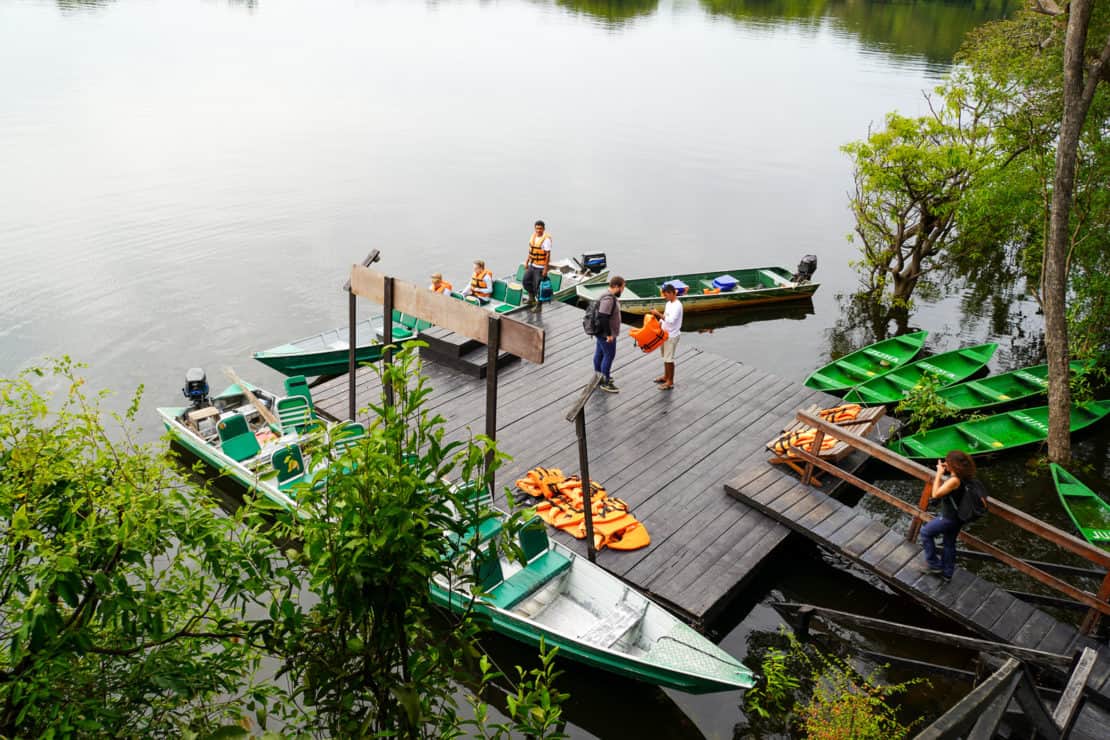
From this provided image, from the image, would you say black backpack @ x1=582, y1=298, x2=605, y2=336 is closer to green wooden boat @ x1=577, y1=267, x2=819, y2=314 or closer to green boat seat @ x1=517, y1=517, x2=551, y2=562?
green boat seat @ x1=517, y1=517, x2=551, y2=562

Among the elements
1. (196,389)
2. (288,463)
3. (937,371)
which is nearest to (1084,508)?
(937,371)

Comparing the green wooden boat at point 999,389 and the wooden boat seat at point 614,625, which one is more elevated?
the green wooden boat at point 999,389

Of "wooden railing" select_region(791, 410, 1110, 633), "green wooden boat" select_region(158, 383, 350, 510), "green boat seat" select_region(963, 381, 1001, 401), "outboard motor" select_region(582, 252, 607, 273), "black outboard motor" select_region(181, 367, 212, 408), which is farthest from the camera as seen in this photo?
"outboard motor" select_region(582, 252, 607, 273)

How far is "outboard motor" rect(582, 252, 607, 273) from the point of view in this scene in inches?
794

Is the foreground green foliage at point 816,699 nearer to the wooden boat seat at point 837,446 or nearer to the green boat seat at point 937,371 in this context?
the wooden boat seat at point 837,446

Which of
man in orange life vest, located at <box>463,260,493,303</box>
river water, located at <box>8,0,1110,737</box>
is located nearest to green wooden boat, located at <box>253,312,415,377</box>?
river water, located at <box>8,0,1110,737</box>

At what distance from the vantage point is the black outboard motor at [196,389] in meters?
13.0

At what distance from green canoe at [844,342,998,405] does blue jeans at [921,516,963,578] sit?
5.75 m

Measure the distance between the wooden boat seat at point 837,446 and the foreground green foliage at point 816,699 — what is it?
263 cm

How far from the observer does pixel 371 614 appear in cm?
342

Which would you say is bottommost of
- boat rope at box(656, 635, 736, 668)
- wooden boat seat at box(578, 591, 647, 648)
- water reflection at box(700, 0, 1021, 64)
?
wooden boat seat at box(578, 591, 647, 648)

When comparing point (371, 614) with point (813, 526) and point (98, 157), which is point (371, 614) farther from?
point (98, 157)

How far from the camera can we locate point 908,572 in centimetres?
891

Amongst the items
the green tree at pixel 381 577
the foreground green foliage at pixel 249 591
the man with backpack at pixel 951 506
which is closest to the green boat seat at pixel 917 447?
the man with backpack at pixel 951 506
